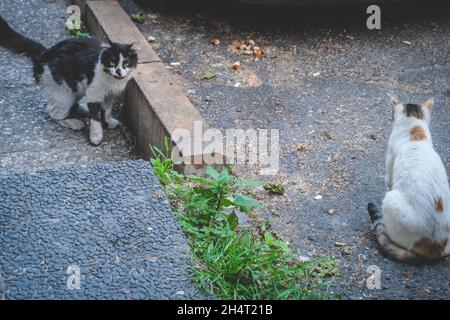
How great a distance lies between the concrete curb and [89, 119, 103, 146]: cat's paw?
0.98 feet

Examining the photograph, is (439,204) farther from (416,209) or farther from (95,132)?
(95,132)

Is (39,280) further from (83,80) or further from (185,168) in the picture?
(83,80)

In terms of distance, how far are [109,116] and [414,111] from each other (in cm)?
248

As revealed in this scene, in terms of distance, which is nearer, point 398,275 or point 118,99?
point 398,275

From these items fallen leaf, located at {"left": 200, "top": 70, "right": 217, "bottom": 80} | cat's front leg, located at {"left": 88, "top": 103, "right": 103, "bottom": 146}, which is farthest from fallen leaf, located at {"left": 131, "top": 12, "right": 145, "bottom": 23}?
cat's front leg, located at {"left": 88, "top": 103, "right": 103, "bottom": 146}

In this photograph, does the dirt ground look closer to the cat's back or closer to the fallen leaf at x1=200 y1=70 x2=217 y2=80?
the fallen leaf at x1=200 y1=70 x2=217 y2=80

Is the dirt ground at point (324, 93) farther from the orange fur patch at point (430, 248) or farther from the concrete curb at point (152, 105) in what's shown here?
the concrete curb at point (152, 105)

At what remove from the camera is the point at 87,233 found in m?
3.56

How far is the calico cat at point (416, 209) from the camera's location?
361 centimetres

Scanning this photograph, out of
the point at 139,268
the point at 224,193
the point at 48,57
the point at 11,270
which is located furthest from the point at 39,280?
the point at 48,57

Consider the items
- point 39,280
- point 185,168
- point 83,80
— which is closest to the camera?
point 39,280

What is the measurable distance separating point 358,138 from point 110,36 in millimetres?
2403

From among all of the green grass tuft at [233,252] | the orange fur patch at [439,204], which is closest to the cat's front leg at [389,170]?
the orange fur patch at [439,204]

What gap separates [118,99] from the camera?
558cm
